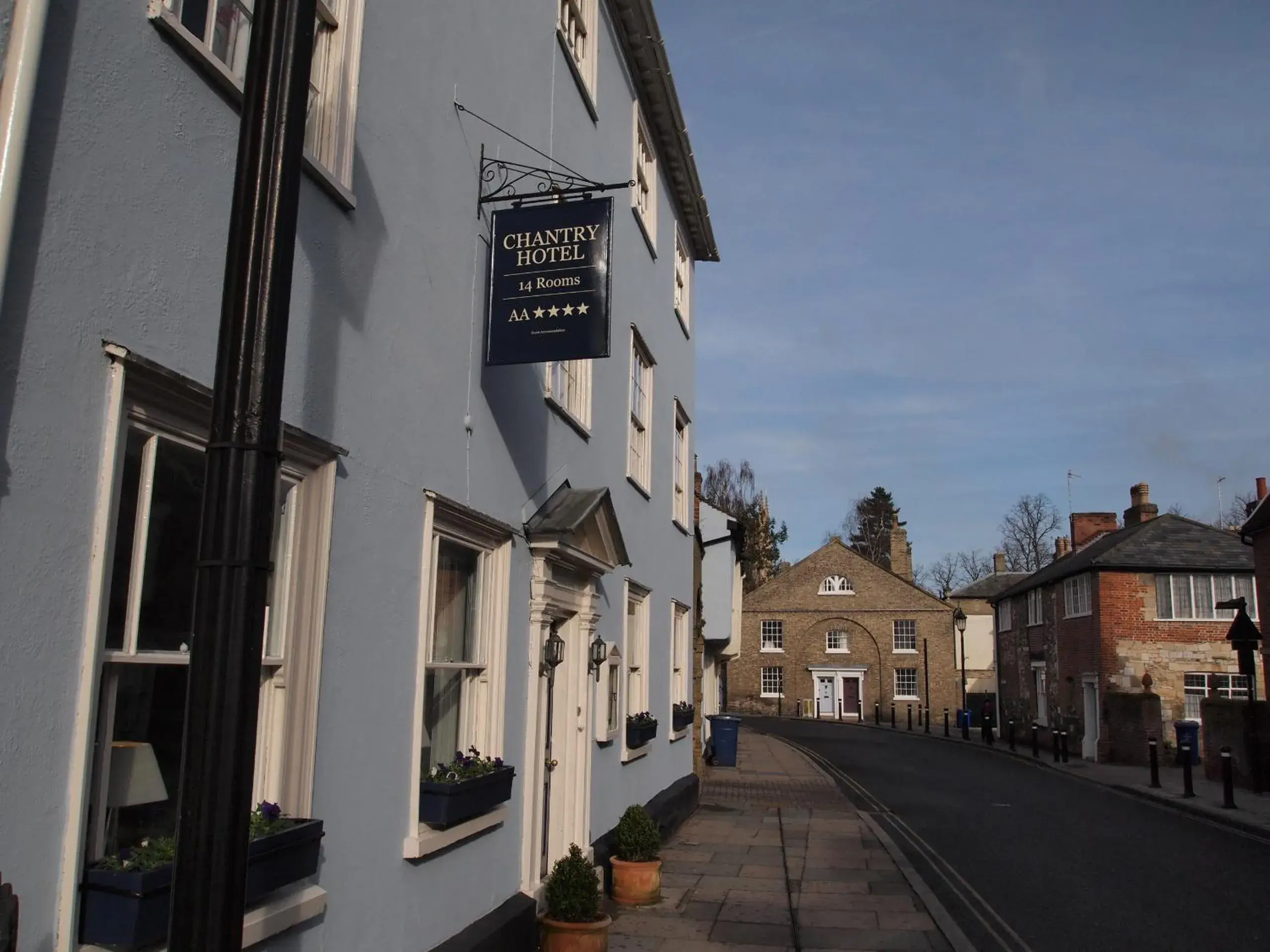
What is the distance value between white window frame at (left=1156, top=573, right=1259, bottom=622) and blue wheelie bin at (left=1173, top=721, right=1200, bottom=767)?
3106 mm

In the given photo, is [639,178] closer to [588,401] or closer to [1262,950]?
[588,401]

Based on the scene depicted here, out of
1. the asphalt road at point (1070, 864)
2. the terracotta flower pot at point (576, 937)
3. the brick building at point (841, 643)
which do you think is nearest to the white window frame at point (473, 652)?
the terracotta flower pot at point (576, 937)

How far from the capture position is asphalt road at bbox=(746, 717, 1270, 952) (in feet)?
29.5

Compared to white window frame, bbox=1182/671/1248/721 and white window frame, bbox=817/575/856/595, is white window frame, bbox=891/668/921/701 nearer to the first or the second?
white window frame, bbox=817/575/856/595

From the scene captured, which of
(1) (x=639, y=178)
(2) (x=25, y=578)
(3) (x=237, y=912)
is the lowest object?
(3) (x=237, y=912)

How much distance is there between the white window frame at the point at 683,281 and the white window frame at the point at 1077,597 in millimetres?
19394

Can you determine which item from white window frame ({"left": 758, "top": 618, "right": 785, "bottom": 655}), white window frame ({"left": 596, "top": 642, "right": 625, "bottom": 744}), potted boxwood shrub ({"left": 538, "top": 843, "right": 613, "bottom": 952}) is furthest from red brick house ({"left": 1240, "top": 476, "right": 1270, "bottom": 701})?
white window frame ({"left": 758, "top": 618, "right": 785, "bottom": 655})

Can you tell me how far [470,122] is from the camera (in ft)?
22.4

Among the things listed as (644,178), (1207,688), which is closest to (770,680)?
(1207,688)

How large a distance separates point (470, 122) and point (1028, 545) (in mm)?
69537

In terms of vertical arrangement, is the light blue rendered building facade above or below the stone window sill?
above

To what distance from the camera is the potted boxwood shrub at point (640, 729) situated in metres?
11.4

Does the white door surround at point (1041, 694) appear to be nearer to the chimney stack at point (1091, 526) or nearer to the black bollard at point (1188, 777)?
the chimney stack at point (1091, 526)

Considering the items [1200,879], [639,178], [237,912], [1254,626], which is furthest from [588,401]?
[1254,626]
